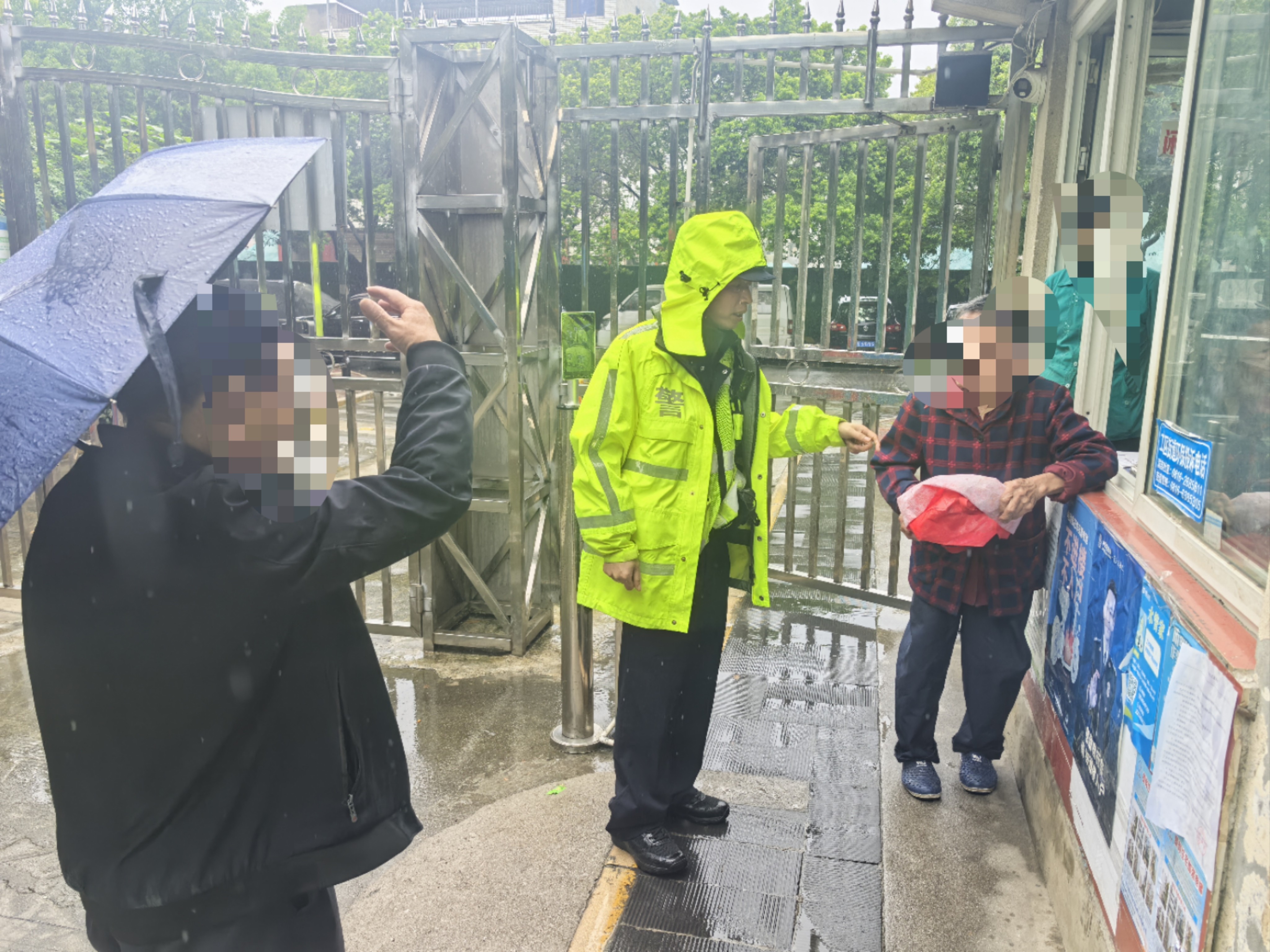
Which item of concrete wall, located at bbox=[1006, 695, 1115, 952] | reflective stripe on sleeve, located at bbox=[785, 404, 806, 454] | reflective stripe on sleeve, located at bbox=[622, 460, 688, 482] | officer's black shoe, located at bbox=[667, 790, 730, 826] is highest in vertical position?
reflective stripe on sleeve, located at bbox=[785, 404, 806, 454]

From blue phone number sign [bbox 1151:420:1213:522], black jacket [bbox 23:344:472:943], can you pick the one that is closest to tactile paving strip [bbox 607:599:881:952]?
black jacket [bbox 23:344:472:943]

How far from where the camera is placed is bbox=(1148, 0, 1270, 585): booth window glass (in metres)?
2.06

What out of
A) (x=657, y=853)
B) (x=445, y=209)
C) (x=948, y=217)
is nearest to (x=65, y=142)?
(x=445, y=209)

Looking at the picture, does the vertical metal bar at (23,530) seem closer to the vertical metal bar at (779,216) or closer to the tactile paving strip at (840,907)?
the vertical metal bar at (779,216)

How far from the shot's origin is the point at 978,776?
3.65 meters

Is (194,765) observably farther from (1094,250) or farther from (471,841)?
(1094,250)

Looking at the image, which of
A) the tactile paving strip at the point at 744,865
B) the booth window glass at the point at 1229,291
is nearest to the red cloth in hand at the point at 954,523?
the booth window glass at the point at 1229,291

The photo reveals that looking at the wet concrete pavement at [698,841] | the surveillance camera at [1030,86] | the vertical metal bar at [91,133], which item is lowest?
the wet concrete pavement at [698,841]

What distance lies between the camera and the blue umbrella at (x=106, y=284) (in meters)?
1.30

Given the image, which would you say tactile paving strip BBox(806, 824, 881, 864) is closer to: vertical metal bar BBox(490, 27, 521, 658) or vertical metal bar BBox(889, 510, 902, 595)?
vertical metal bar BBox(889, 510, 902, 595)

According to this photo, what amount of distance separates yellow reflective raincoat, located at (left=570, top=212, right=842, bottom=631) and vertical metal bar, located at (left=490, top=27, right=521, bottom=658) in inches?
71.2

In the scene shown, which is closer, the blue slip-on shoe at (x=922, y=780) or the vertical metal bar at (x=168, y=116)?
the blue slip-on shoe at (x=922, y=780)

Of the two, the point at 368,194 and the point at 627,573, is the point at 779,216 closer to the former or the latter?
the point at 368,194

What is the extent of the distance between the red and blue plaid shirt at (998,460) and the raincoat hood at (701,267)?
2.92 feet
